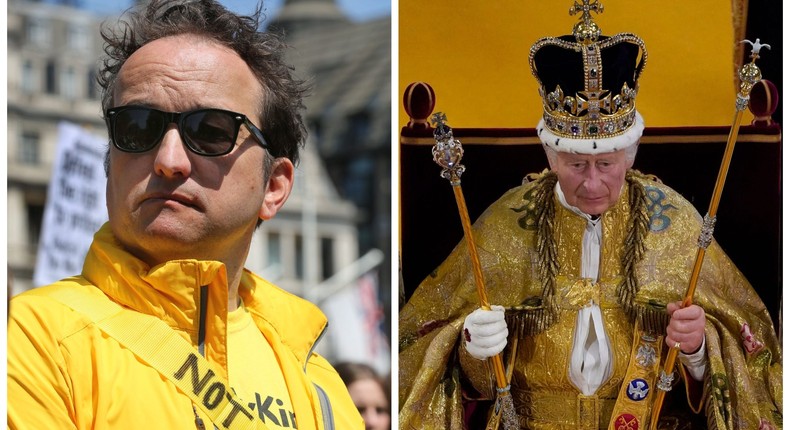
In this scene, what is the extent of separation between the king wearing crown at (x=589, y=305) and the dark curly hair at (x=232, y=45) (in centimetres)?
135

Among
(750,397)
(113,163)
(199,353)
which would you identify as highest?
(113,163)

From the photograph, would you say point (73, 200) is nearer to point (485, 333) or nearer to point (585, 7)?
point (485, 333)

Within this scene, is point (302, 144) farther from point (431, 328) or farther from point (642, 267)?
point (642, 267)

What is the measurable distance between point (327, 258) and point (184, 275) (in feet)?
3.69

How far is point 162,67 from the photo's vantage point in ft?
23.1

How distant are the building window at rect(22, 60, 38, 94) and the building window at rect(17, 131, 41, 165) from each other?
0.18 m

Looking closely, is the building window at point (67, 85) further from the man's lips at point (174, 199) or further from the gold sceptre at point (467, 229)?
the gold sceptre at point (467, 229)

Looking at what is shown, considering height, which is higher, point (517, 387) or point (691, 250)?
point (691, 250)

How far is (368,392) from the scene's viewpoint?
7777 millimetres

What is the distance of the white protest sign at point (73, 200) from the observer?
709 cm

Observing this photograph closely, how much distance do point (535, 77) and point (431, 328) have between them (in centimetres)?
131

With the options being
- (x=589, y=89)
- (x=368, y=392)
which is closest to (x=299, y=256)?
(x=368, y=392)

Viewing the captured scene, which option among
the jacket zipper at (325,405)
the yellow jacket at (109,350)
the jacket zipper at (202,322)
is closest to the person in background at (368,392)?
the jacket zipper at (325,405)


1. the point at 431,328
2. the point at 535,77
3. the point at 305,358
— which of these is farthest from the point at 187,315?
the point at 535,77
